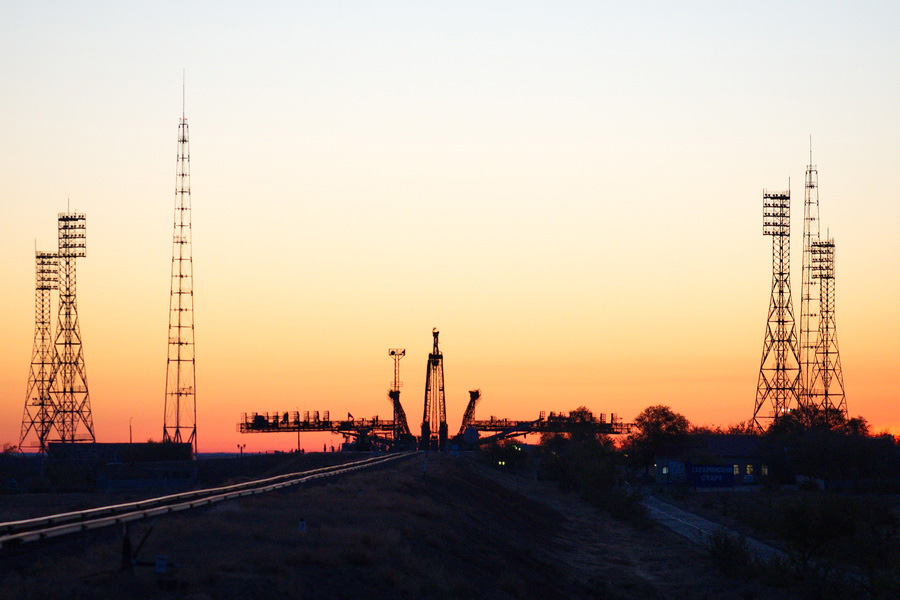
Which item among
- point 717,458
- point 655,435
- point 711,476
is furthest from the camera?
point 655,435

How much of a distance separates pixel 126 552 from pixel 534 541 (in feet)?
102

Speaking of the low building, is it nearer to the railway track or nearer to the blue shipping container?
the blue shipping container

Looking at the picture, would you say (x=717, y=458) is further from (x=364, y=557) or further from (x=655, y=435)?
(x=364, y=557)

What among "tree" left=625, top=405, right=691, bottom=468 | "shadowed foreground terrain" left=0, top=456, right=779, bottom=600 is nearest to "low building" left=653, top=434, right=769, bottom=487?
"tree" left=625, top=405, right=691, bottom=468

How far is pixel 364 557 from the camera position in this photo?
26766 mm

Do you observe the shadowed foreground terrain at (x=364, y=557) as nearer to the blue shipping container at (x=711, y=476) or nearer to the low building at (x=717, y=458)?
the blue shipping container at (x=711, y=476)

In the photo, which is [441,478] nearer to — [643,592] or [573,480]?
[643,592]

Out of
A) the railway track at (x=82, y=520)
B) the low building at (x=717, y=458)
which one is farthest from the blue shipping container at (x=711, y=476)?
the railway track at (x=82, y=520)

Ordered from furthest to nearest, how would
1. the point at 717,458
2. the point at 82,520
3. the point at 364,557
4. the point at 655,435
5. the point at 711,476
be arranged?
the point at 655,435
the point at 717,458
the point at 711,476
the point at 82,520
the point at 364,557

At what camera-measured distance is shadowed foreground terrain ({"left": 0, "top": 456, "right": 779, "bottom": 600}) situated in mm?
21406

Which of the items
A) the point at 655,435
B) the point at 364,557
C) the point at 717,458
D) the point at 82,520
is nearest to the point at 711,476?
the point at 717,458

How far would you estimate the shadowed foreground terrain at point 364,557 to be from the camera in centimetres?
2141

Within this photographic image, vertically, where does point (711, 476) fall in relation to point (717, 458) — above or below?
below

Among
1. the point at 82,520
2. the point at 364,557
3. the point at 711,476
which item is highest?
the point at 82,520
